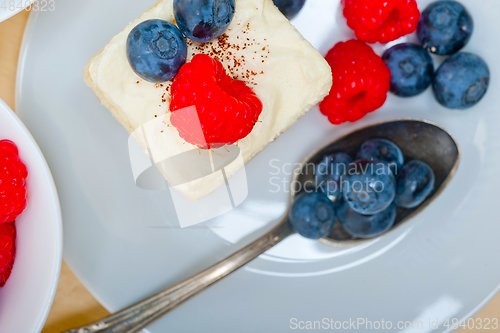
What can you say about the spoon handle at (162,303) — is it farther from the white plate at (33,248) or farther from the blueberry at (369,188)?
the blueberry at (369,188)

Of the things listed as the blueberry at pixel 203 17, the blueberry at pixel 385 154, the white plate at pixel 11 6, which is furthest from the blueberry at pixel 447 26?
the white plate at pixel 11 6

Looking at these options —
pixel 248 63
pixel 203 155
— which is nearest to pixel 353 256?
pixel 203 155

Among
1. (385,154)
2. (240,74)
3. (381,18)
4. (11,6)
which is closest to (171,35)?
(240,74)

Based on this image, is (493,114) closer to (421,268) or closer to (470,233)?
(470,233)

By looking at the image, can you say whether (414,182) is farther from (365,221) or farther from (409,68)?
(409,68)

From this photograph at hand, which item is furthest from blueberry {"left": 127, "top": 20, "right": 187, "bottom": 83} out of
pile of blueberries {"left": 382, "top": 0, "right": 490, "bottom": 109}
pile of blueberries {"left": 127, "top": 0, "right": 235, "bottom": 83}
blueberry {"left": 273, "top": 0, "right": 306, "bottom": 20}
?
pile of blueberries {"left": 382, "top": 0, "right": 490, "bottom": 109}

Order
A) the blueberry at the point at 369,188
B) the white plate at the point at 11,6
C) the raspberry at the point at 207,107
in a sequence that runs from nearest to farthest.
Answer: the raspberry at the point at 207,107 < the white plate at the point at 11,6 < the blueberry at the point at 369,188
